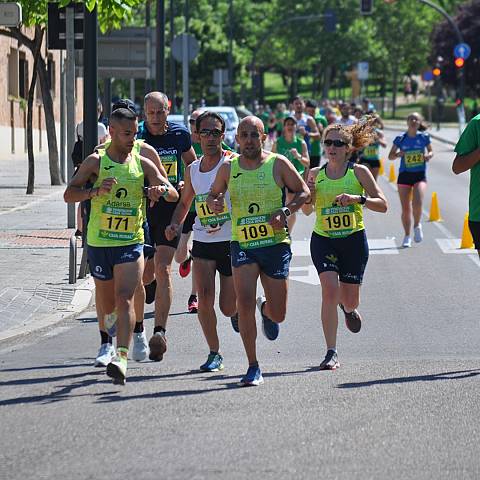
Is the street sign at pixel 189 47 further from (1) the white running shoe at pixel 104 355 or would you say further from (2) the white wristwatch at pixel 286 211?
(2) the white wristwatch at pixel 286 211

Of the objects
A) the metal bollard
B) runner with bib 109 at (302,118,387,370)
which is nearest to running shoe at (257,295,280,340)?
runner with bib 109 at (302,118,387,370)

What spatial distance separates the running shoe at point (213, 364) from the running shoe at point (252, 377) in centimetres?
57

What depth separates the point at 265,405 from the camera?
26.7 feet

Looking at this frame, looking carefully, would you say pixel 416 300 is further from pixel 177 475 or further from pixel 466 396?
pixel 177 475

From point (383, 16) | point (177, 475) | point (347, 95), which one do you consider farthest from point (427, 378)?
point (347, 95)

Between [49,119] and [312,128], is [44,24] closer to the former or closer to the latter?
[49,119]

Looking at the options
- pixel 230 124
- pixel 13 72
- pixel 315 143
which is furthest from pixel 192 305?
pixel 13 72

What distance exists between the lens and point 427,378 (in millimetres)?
9062

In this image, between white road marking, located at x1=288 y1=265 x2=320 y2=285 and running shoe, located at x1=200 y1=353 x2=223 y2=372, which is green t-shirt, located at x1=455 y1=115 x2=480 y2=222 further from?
white road marking, located at x1=288 y1=265 x2=320 y2=285

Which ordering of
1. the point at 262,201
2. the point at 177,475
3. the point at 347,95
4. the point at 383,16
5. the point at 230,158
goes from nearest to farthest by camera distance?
the point at 177,475 < the point at 262,201 < the point at 230,158 < the point at 383,16 < the point at 347,95

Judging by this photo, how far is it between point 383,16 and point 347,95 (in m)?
23.7

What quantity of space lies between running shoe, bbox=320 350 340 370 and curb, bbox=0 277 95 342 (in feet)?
8.89

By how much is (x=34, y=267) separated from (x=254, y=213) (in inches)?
254

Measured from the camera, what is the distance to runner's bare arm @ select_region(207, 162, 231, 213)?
9070mm
